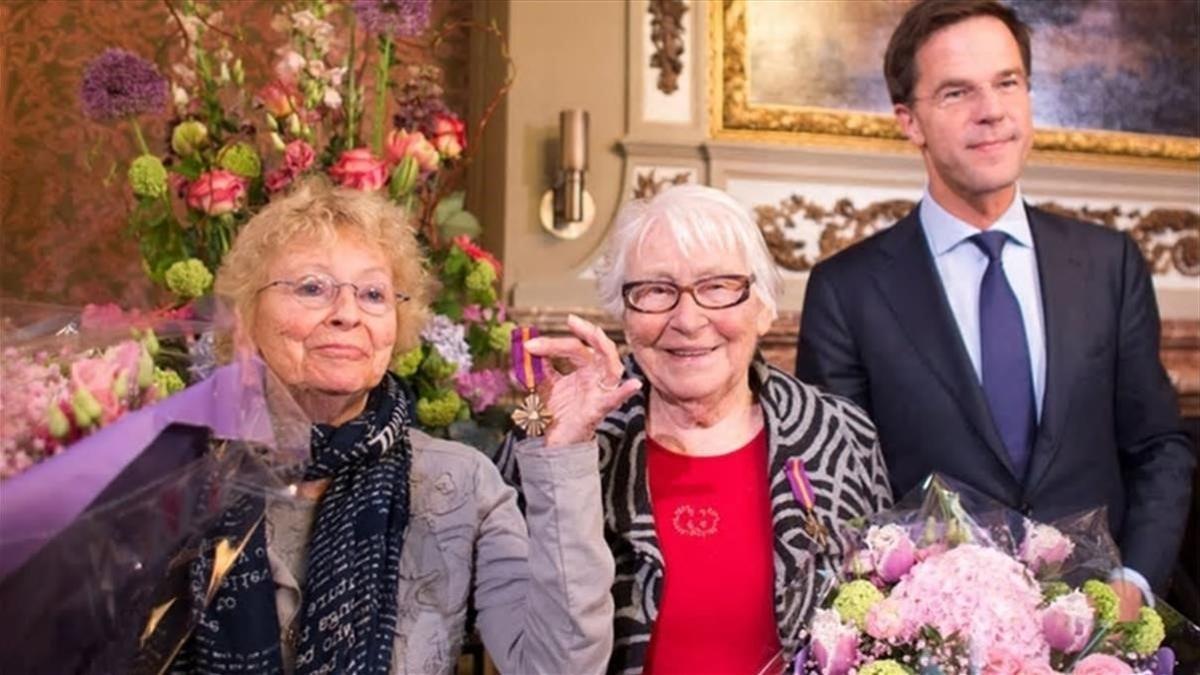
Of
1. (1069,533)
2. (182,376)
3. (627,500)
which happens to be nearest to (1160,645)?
(1069,533)

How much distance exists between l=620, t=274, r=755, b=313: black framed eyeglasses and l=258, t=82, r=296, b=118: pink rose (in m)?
0.84

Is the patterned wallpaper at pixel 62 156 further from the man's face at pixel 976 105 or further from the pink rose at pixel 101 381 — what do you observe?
the pink rose at pixel 101 381

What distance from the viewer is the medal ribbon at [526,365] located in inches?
58.4

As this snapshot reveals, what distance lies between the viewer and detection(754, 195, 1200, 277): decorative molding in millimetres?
3957

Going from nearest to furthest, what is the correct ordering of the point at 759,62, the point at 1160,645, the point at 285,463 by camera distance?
the point at 285,463, the point at 1160,645, the point at 759,62

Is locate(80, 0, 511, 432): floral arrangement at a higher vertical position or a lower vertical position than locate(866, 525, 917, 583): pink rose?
higher

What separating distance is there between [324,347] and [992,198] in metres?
1.13

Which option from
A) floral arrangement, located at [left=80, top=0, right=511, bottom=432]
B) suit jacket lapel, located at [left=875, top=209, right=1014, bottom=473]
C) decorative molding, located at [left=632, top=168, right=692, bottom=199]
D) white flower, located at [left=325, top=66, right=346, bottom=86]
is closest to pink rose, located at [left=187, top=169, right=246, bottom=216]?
floral arrangement, located at [left=80, top=0, right=511, bottom=432]

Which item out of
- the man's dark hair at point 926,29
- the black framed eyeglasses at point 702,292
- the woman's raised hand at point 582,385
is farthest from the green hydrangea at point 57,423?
the man's dark hair at point 926,29

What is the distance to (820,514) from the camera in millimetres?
1719

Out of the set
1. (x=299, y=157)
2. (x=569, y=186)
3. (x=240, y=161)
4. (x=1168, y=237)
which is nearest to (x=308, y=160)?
(x=299, y=157)

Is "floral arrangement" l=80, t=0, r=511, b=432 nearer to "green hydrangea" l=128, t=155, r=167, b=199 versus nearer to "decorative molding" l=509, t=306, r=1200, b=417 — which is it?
"green hydrangea" l=128, t=155, r=167, b=199

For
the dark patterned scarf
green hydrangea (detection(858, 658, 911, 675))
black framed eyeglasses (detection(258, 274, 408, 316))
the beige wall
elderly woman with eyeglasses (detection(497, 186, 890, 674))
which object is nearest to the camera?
green hydrangea (detection(858, 658, 911, 675))

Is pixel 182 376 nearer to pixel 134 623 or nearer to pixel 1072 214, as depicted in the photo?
pixel 134 623
